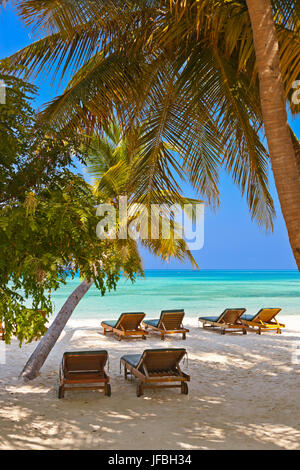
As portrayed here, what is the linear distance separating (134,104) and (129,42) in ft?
2.94

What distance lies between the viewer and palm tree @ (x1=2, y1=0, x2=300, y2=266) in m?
5.65

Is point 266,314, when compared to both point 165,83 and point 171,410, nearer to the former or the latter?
point 171,410

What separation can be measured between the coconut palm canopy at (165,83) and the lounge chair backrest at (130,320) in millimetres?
5657

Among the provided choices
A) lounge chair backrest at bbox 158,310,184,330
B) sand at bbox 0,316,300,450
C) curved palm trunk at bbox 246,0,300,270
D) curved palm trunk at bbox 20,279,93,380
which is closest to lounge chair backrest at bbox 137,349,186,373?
sand at bbox 0,316,300,450

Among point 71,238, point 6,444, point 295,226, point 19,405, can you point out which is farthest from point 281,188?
point 19,405

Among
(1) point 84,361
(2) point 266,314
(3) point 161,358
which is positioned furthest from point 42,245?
(2) point 266,314

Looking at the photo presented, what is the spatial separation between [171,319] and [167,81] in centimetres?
722

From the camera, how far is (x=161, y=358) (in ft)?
23.1

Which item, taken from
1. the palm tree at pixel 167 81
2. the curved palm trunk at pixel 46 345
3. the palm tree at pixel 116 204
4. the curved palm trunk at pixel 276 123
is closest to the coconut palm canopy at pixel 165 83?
the palm tree at pixel 167 81

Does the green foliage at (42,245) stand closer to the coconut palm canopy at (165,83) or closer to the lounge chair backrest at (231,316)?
the coconut palm canopy at (165,83)

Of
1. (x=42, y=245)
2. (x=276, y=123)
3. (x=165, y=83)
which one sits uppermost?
(x=165, y=83)

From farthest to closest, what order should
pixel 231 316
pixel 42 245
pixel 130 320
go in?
pixel 231 316, pixel 130 320, pixel 42 245

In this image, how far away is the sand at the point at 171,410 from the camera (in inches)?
195
